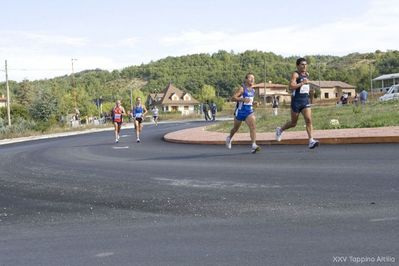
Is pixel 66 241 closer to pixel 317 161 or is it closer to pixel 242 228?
pixel 242 228

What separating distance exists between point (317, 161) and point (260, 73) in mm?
140211

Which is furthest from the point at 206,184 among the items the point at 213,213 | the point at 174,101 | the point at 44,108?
the point at 174,101

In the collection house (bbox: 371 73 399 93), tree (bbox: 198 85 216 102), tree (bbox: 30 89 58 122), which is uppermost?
tree (bbox: 198 85 216 102)

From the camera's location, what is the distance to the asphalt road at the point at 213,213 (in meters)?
4.27

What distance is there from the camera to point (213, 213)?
5.68 m

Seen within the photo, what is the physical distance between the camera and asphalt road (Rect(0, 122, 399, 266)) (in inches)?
→ 168

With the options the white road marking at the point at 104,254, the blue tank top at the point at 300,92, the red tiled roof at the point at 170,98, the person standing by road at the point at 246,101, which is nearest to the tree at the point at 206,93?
the red tiled roof at the point at 170,98

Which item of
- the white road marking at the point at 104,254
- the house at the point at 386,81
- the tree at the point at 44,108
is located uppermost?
the house at the point at 386,81

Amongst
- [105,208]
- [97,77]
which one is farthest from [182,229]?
[97,77]

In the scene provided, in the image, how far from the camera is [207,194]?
→ 6.68m

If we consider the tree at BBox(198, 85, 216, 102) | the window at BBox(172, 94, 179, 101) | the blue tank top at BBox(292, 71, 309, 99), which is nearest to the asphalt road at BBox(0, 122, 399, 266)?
the blue tank top at BBox(292, 71, 309, 99)

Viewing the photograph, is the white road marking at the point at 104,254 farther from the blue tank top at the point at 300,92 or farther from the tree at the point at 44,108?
the tree at the point at 44,108

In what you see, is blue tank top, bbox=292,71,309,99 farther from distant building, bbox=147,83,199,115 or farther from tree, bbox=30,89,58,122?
distant building, bbox=147,83,199,115

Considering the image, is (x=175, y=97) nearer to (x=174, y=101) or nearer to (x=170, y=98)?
(x=170, y=98)
